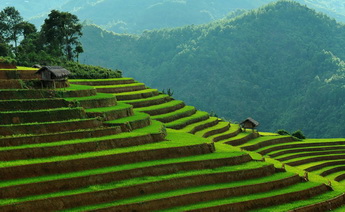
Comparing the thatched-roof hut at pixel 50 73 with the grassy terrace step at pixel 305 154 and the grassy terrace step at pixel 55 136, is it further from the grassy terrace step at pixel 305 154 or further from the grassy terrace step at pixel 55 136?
Answer: the grassy terrace step at pixel 305 154

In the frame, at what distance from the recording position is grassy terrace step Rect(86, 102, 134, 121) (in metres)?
28.6

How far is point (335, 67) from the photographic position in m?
114

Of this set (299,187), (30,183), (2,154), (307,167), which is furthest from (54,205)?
(307,167)

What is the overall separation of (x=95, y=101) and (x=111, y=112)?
158cm

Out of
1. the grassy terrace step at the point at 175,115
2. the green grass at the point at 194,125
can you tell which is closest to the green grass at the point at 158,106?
the grassy terrace step at the point at 175,115

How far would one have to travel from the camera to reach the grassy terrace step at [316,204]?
24.6 meters

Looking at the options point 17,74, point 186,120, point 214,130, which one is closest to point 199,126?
point 186,120

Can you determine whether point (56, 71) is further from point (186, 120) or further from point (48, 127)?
point (186, 120)

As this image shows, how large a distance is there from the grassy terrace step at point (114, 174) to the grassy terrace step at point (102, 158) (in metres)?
0.37

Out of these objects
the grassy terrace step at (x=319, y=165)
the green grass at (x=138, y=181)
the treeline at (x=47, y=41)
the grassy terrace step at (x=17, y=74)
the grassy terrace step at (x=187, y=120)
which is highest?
the treeline at (x=47, y=41)

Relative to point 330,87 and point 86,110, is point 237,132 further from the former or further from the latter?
point 330,87

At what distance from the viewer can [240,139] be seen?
133 ft

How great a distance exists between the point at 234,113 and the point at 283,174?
285ft

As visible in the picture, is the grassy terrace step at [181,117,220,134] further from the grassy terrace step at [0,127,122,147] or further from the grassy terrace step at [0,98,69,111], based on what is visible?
the grassy terrace step at [0,98,69,111]
